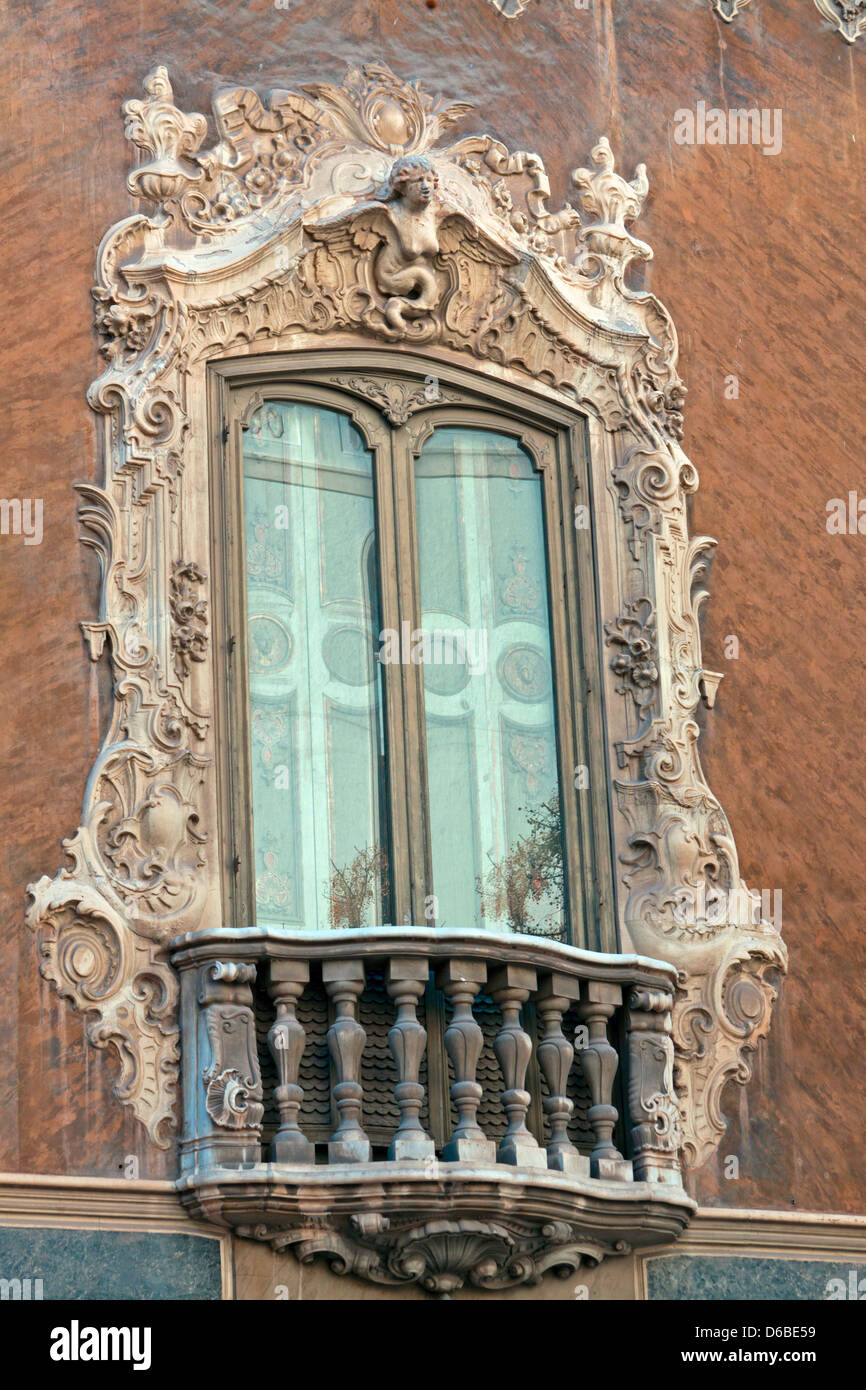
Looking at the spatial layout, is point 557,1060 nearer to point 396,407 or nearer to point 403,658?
point 403,658

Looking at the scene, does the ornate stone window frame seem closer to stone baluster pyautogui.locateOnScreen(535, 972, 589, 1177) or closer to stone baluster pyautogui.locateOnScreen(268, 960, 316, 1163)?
stone baluster pyautogui.locateOnScreen(268, 960, 316, 1163)

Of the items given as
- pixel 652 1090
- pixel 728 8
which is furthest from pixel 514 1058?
pixel 728 8

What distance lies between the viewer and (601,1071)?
1262 centimetres

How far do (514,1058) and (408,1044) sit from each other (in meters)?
0.52

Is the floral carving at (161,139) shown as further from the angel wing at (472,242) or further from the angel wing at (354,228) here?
the angel wing at (472,242)

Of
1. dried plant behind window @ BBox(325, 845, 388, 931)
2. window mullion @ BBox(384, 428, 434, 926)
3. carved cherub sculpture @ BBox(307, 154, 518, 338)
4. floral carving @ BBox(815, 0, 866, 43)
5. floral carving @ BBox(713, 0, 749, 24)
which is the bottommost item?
dried plant behind window @ BBox(325, 845, 388, 931)

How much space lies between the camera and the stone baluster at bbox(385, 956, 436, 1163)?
39.4 ft

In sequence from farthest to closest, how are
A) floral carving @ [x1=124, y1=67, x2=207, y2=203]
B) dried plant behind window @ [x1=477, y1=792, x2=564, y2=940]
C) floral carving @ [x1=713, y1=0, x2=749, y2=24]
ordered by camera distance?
floral carving @ [x1=713, y1=0, x2=749, y2=24]
floral carving @ [x1=124, y1=67, x2=207, y2=203]
dried plant behind window @ [x1=477, y1=792, x2=564, y2=940]

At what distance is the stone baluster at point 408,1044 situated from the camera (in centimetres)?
1202

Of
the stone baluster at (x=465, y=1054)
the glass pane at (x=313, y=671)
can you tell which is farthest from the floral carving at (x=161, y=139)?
the stone baluster at (x=465, y=1054)

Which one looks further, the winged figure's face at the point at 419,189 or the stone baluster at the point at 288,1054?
the winged figure's face at the point at 419,189

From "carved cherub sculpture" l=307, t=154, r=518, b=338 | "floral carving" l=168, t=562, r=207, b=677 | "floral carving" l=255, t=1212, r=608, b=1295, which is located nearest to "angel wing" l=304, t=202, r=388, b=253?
"carved cherub sculpture" l=307, t=154, r=518, b=338

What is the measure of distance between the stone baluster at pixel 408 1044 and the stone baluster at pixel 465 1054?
0.39 ft

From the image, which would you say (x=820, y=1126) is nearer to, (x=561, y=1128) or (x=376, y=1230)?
(x=561, y=1128)
